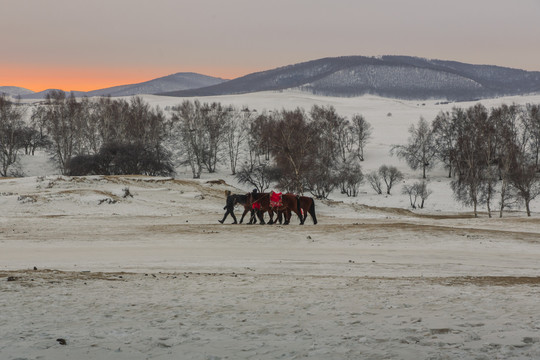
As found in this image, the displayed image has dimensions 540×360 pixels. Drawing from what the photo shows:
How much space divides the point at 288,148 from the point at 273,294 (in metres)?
42.4

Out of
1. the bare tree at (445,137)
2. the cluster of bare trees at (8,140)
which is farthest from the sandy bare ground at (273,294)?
the bare tree at (445,137)

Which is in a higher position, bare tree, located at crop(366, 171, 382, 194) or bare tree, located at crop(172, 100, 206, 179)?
bare tree, located at crop(172, 100, 206, 179)

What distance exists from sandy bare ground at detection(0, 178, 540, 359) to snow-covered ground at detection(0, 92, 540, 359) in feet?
0.12

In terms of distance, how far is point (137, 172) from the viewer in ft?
202

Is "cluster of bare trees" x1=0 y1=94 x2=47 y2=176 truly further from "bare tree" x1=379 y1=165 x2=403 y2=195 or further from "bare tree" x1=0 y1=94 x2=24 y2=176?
"bare tree" x1=379 y1=165 x2=403 y2=195

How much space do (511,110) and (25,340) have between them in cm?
9424

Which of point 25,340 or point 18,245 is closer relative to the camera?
point 25,340

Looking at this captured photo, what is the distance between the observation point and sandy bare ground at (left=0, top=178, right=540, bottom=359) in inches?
256

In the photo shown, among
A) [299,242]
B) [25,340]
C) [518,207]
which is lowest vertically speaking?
[518,207]

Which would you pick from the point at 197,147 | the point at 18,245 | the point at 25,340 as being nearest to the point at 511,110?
the point at 197,147

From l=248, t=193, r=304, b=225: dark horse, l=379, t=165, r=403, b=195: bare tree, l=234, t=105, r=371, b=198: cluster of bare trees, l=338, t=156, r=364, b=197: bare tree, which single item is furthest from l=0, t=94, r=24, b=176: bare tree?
l=248, t=193, r=304, b=225: dark horse

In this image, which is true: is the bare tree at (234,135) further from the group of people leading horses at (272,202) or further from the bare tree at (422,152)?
the group of people leading horses at (272,202)

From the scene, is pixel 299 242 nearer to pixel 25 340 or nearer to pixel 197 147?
pixel 25 340

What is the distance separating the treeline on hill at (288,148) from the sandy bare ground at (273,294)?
31238 mm
